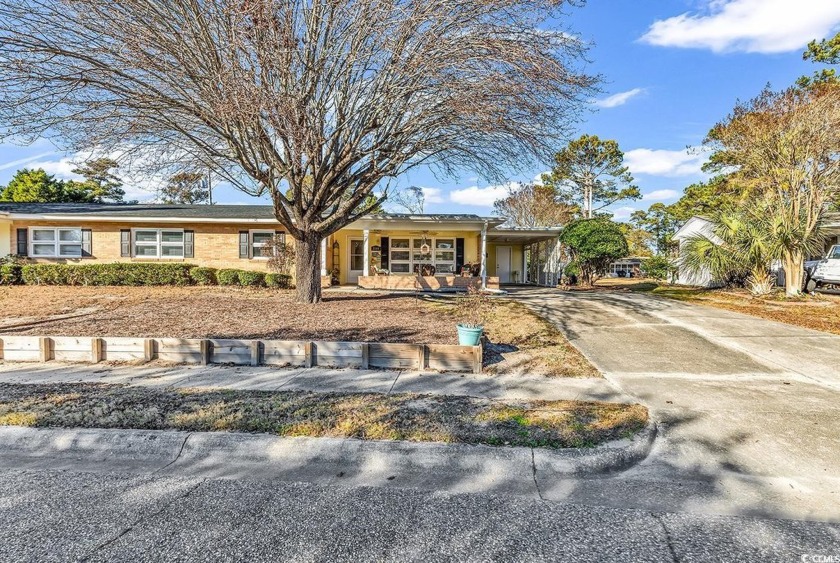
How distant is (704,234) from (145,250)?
25.3 meters

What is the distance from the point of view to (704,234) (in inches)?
787

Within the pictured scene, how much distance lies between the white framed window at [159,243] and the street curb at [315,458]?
48.9ft

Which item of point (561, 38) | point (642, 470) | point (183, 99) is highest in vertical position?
point (561, 38)

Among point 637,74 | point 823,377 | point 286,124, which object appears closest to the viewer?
point 823,377

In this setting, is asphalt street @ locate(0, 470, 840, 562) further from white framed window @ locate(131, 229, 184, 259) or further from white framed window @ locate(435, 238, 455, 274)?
white framed window @ locate(435, 238, 455, 274)

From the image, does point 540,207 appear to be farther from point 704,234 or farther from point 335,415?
point 335,415

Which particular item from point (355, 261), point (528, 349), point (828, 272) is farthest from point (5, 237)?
point (828, 272)

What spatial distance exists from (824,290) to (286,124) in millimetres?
18079

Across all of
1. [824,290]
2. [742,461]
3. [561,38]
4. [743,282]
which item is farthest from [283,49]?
[824,290]

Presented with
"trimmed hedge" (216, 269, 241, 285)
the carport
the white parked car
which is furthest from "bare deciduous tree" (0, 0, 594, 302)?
the white parked car

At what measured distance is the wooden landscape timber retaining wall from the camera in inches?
217

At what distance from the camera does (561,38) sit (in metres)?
7.89

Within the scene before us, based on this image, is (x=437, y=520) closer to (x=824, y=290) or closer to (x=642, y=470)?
(x=642, y=470)

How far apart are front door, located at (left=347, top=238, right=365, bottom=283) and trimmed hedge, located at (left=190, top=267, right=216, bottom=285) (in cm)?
554
